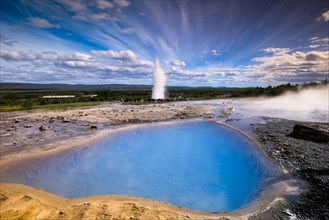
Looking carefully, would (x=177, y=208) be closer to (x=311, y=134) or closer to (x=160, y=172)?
(x=160, y=172)

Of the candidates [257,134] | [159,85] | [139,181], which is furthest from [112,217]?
[159,85]

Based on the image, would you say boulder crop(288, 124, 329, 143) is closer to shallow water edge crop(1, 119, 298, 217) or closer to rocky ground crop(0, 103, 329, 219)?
rocky ground crop(0, 103, 329, 219)

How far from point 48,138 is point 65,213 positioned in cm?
1360

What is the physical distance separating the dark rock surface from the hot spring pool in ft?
4.39

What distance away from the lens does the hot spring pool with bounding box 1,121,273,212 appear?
10.2 meters

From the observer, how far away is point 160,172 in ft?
44.6

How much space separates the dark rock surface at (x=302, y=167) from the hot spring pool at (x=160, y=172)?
134cm

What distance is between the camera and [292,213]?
7387mm

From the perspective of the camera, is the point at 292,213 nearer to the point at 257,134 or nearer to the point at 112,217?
the point at 112,217

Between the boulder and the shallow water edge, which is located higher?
the boulder

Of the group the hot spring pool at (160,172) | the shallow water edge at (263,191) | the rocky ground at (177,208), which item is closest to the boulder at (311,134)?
the rocky ground at (177,208)

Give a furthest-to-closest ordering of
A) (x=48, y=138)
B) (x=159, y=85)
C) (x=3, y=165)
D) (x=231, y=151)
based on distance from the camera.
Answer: (x=159, y=85) < (x=48, y=138) < (x=231, y=151) < (x=3, y=165)

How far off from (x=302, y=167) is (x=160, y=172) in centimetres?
810

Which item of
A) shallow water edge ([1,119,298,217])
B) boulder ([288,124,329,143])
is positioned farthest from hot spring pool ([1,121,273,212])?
boulder ([288,124,329,143])
